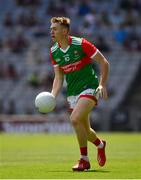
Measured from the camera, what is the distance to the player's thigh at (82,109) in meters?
13.6

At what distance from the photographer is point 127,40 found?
40.9m

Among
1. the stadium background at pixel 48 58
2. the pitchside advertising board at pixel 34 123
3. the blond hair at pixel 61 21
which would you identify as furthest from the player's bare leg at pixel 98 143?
the pitchside advertising board at pixel 34 123

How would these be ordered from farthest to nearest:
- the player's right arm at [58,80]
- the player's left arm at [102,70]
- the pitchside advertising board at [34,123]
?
the pitchside advertising board at [34,123], the player's right arm at [58,80], the player's left arm at [102,70]

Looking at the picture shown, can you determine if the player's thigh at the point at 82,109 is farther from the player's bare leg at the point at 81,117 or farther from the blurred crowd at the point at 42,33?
the blurred crowd at the point at 42,33

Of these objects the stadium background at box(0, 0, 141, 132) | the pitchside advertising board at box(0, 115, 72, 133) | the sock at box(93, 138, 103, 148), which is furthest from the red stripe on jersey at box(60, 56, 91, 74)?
the pitchside advertising board at box(0, 115, 72, 133)

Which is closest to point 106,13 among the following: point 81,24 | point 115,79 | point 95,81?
point 81,24

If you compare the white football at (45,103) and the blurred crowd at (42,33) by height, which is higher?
the white football at (45,103)

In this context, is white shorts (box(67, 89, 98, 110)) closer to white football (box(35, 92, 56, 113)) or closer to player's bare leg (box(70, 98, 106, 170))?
player's bare leg (box(70, 98, 106, 170))

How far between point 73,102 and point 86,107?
37 cm

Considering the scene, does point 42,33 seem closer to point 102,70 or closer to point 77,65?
point 77,65

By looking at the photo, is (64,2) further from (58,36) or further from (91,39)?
(58,36)

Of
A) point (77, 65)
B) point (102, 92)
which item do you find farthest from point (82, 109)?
point (77, 65)

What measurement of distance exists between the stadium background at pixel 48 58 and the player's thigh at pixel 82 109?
2342cm

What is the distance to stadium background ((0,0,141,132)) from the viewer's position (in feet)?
124
